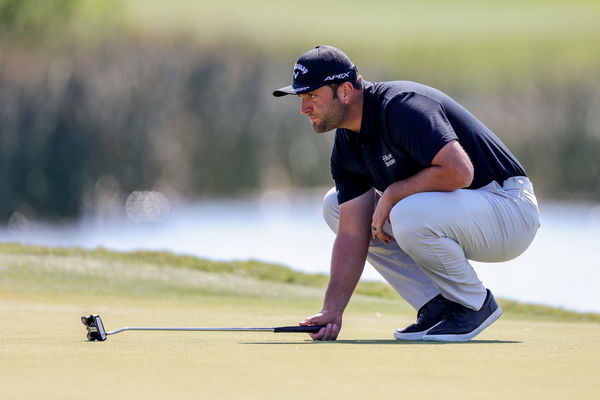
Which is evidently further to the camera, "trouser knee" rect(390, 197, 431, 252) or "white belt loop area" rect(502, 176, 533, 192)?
"white belt loop area" rect(502, 176, 533, 192)

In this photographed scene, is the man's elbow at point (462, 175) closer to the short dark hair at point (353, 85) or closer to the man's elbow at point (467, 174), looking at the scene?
the man's elbow at point (467, 174)

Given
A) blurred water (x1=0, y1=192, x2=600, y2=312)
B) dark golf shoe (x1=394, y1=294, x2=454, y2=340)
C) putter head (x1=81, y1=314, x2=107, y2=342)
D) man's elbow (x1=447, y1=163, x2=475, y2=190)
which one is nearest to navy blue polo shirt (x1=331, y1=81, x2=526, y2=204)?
man's elbow (x1=447, y1=163, x2=475, y2=190)

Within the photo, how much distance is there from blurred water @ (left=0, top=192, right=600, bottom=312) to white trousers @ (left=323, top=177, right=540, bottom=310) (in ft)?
17.0

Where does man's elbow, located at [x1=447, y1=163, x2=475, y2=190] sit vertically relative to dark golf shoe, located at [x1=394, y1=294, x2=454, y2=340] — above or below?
above

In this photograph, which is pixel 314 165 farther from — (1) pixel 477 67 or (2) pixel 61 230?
(1) pixel 477 67

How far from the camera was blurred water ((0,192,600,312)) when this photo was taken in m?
13.8

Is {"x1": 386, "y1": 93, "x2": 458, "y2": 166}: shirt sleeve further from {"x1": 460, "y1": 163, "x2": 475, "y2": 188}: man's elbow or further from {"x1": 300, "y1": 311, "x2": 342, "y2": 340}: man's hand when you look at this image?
{"x1": 300, "y1": 311, "x2": 342, "y2": 340}: man's hand

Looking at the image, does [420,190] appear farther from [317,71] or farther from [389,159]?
[317,71]

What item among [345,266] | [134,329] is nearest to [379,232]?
[345,266]

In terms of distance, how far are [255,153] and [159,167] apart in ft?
6.01

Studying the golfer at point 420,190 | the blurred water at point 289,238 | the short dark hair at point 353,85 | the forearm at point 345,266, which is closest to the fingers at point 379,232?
the golfer at point 420,190

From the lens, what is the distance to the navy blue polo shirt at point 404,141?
5035mm

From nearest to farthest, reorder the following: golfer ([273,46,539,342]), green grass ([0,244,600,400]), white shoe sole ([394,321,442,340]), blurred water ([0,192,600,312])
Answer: green grass ([0,244,600,400]), golfer ([273,46,539,342]), white shoe sole ([394,321,442,340]), blurred water ([0,192,600,312])

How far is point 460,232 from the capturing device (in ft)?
17.4
